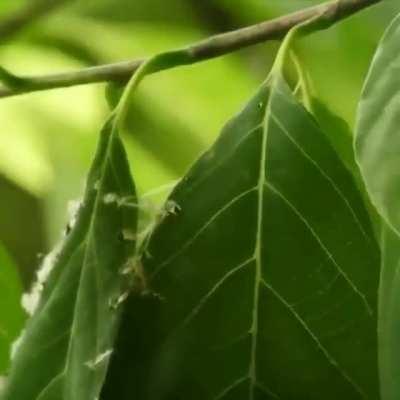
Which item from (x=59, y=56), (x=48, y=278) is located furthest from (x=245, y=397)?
(x=59, y=56)

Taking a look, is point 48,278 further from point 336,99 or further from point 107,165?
point 336,99

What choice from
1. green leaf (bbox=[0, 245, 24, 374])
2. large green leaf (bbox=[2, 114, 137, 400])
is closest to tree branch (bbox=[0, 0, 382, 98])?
large green leaf (bbox=[2, 114, 137, 400])

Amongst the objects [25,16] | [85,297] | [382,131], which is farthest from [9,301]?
[25,16]

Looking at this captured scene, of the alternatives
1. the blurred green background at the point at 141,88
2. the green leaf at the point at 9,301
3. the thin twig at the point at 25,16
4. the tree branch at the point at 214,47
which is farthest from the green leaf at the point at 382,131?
the thin twig at the point at 25,16

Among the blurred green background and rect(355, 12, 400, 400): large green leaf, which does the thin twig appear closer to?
the blurred green background

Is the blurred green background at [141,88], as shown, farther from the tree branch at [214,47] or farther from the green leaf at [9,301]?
the tree branch at [214,47]

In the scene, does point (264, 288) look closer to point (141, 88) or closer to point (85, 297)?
point (85, 297)
